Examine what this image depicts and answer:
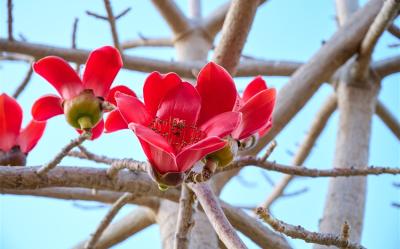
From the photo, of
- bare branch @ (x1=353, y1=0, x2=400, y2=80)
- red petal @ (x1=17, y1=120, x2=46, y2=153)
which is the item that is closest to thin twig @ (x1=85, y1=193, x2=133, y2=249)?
red petal @ (x1=17, y1=120, x2=46, y2=153)

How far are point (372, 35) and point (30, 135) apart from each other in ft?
3.77

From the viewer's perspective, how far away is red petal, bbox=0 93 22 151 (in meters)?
0.93

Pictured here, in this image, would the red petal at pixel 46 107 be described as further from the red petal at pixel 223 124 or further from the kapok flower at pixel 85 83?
the red petal at pixel 223 124

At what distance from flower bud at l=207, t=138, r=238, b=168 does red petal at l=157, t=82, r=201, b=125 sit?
8cm

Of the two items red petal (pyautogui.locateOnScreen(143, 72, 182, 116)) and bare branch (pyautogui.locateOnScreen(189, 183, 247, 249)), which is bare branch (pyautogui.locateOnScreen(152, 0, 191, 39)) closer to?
bare branch (pyautogui.locateOnScreen(189, 183, 247, 249))

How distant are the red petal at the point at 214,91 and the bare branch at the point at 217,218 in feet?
0.46

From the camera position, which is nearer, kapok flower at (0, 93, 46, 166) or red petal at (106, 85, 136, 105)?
red petal at (106, 85, 136, 105)

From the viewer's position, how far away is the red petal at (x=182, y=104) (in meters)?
0.68

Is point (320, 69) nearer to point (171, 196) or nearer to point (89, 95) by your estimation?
point (171, 196)

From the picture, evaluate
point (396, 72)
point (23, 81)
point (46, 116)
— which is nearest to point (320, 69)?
point (396, 72)

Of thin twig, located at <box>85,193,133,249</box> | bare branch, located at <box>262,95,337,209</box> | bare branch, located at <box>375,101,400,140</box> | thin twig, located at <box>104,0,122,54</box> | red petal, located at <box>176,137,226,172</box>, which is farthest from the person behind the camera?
bare branch, located at <box>375,101,400,140</box>

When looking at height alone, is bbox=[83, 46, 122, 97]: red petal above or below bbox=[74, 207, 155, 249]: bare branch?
above

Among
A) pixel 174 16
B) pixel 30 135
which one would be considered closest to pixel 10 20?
pixel 30 135

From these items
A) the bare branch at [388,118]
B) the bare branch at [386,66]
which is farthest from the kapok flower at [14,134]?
the bare branch at [388,118]
